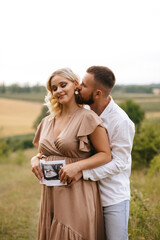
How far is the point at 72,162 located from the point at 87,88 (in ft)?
2.63

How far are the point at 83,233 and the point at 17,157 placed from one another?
19.1 metres

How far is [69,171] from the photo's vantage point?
9.12ft

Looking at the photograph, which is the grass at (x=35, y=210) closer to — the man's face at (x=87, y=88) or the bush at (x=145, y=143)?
the bush at (x=145, y=143)

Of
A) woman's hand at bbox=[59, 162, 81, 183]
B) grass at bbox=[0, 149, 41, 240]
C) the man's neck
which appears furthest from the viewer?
grass at bbox=[0, 149, 41, 240]

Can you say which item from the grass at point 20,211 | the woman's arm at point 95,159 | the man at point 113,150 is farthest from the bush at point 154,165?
the woman's arm at point 95,159

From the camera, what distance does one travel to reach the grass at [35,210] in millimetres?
4305

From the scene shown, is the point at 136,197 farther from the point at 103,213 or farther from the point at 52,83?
the point at 52,83

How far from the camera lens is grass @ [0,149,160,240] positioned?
14.1 feet

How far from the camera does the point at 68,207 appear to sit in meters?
2.90

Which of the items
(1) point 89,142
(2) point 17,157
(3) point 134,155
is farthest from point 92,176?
(2) point 17,157

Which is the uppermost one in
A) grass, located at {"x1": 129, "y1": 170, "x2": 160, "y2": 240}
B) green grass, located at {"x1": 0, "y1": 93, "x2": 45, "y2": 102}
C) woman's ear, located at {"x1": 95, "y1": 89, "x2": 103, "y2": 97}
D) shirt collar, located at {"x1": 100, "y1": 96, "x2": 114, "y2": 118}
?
woman's ear, located at {"x1": 95, "y1": 89, "x2": 103, "y2": 97}

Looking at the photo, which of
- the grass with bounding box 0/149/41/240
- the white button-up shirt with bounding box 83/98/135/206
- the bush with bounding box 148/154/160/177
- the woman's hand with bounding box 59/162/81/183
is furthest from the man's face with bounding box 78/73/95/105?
the bush with bounding box 148/154/160/177

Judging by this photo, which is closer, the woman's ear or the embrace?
the embrace

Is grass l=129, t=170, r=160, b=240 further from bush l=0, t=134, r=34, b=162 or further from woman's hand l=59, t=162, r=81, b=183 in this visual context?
bush l=0, t=134, r=34, b=162
